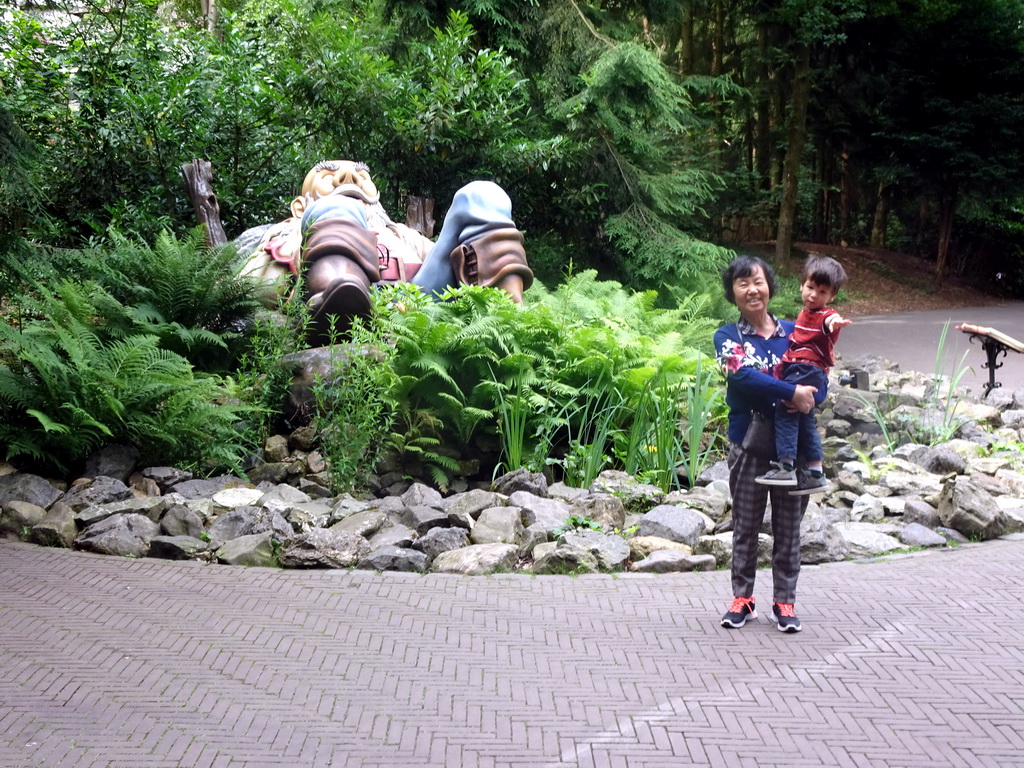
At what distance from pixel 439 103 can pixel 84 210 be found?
4.58 m

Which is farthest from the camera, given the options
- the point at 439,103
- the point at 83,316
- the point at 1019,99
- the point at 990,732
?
the point at 1019,99

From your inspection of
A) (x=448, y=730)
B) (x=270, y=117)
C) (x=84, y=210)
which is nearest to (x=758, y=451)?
(x=448, y=730)

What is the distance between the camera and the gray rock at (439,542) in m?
5.34

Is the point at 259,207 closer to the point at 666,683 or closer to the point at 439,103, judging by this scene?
the point at 439,103

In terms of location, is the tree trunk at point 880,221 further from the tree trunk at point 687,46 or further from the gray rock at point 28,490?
the gray rock at point 28,490

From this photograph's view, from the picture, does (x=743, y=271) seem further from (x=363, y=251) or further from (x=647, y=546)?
(x=363, y=251)

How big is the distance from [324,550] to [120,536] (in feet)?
3.88

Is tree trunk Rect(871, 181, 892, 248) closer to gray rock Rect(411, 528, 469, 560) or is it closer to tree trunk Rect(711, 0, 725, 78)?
tree trunk Rect(711, 0, 725, 78)

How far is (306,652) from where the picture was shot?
4.02m

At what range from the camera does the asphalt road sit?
41.4 feet

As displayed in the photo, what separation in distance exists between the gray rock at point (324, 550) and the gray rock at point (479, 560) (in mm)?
430

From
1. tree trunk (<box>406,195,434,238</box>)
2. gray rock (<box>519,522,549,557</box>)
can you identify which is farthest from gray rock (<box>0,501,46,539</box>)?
tree trunk (<box>406,195,434,238</box>)

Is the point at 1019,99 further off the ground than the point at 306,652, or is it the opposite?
the point at 1019,99

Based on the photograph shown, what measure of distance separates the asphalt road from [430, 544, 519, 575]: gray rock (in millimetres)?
6901
